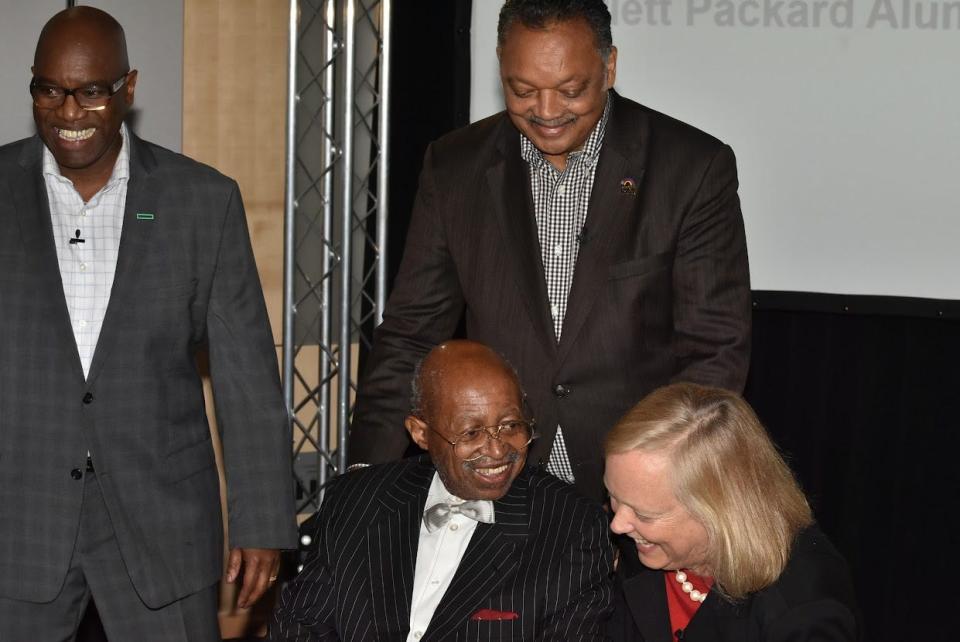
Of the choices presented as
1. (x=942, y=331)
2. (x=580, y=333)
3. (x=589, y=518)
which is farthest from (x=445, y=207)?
(x=942, y=331)

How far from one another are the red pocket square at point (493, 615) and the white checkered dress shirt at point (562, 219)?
508 mm

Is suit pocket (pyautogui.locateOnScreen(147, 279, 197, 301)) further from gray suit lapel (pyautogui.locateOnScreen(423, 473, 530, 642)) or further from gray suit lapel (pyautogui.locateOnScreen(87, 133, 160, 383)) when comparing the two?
gray suit lapel (pyautogui.locateOnScreen(423, 473, 530, 642))

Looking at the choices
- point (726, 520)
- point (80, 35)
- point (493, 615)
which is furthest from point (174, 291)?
point (726, 520)

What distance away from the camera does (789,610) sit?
7.38 ft

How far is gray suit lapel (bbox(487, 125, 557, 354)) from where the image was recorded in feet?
9.78

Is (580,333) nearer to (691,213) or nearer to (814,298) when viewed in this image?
(691,213)

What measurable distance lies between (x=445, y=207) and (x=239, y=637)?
2387 mm

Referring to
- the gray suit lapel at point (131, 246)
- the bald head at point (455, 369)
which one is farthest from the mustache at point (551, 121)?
the gray suit lapel at point (131, 246)

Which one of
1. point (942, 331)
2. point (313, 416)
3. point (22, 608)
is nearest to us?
point (22, 608)

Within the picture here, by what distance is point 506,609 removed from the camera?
2576 mm

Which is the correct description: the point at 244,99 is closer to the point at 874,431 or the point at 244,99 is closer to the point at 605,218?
the point at 605,218

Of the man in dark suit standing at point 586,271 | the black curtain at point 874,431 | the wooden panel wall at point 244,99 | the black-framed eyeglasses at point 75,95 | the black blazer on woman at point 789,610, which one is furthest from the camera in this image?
the wooden panel wall at point 244,99

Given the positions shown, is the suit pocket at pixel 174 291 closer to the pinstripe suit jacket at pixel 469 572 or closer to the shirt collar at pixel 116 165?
the shirt collar at pixel 116 165

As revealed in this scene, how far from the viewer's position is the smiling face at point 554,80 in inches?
107
